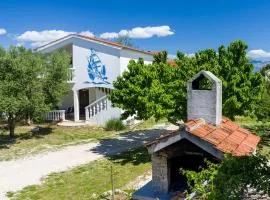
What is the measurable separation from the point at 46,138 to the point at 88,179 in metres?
9.02

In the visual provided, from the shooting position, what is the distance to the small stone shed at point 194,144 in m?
11.4

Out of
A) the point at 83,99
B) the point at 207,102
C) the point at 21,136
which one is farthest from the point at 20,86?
the point at 83,99

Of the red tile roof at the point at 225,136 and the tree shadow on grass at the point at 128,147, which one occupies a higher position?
the red tile roof at the point at 225,136

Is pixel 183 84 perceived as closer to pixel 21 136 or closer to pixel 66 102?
pixel 21 136

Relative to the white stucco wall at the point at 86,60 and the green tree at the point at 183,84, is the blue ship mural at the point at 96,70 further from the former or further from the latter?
the green tree at the point at 183,84

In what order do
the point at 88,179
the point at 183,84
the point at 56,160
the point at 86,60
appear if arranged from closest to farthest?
the point at 88,179 → the point at 183,84 → the point at 56,160 → the point at 86,60

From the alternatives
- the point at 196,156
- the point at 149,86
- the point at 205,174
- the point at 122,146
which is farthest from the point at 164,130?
the point at 205,174

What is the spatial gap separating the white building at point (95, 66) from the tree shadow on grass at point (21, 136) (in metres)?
3.79

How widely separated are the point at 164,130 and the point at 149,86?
26.8 ft

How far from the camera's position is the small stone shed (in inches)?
449

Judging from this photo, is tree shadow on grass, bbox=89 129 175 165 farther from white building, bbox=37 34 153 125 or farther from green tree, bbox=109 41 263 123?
white building, bbox=37 34 153 125

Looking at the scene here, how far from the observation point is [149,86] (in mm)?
18531

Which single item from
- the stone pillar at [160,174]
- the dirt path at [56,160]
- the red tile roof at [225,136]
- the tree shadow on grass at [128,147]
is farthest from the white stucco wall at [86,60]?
the stone pillar at [160,174]

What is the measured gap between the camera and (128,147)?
846 inches
